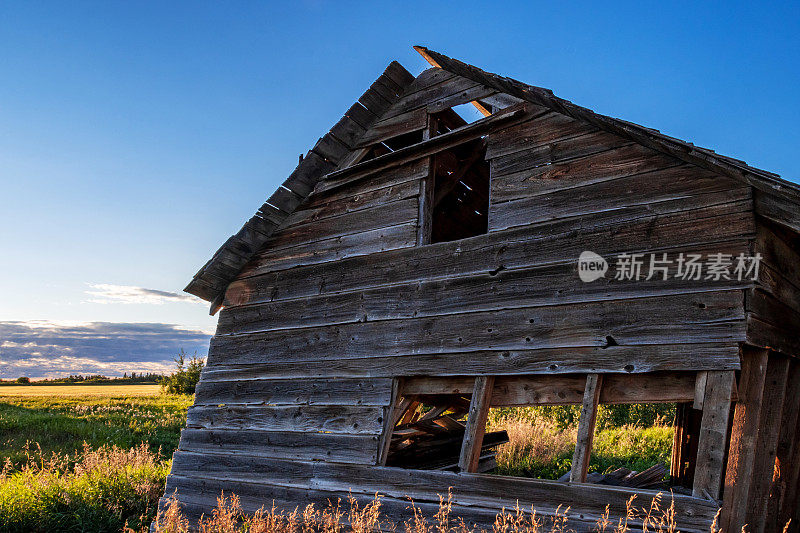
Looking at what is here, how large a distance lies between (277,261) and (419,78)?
2.92 meters

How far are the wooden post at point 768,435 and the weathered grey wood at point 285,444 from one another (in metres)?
3.21

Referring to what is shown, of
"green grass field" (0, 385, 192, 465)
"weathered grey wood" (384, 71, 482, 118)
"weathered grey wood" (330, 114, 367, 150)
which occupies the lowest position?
"green grass field" (0, 385, 192, 465)

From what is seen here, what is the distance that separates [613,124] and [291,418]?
4.45 metres

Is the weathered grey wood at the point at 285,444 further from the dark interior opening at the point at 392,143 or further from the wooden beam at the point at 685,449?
the wooden beam at the point at 685,449

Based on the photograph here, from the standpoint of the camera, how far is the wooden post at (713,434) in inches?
149

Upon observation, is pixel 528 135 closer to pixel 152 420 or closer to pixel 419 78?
pixel 419 78

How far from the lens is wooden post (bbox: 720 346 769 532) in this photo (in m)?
3.88

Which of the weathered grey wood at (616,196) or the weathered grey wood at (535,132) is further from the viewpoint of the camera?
the weathered grey wood at (535,132)

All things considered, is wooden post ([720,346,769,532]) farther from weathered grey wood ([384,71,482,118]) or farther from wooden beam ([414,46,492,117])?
wooden beam ([414,46,492,117])

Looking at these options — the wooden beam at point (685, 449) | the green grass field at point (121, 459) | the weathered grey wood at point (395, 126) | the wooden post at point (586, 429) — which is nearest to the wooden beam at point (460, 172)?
the weathered grey wood at point (395, 126)

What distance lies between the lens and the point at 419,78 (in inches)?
270

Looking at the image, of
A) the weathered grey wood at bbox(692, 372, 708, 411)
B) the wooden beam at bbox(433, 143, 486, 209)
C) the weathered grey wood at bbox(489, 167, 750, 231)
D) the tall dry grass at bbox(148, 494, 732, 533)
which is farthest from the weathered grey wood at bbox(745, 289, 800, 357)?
the wooden beam at bbox(433, 143, 486, 209)

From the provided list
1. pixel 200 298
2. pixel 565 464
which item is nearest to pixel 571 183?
pixel 200 298

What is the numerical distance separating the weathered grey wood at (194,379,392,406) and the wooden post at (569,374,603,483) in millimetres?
1898
